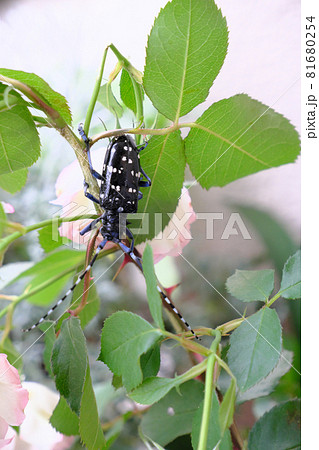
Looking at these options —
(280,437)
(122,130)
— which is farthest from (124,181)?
(280,437)

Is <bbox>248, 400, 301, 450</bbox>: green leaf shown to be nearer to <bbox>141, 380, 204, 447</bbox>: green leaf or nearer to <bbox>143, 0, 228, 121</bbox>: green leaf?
<bbox>141, 380, 204, 447</bbox>: green leaf

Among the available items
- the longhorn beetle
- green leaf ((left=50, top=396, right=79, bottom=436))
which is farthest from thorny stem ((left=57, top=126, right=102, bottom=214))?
green leaf ((left=50, top=396, right=79, bottom=436))

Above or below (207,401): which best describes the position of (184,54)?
above

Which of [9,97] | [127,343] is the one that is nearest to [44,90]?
[9,97]

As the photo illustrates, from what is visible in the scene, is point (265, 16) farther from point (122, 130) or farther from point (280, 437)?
point (280, 437)

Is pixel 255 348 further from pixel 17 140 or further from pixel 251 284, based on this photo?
pixel 17 140
